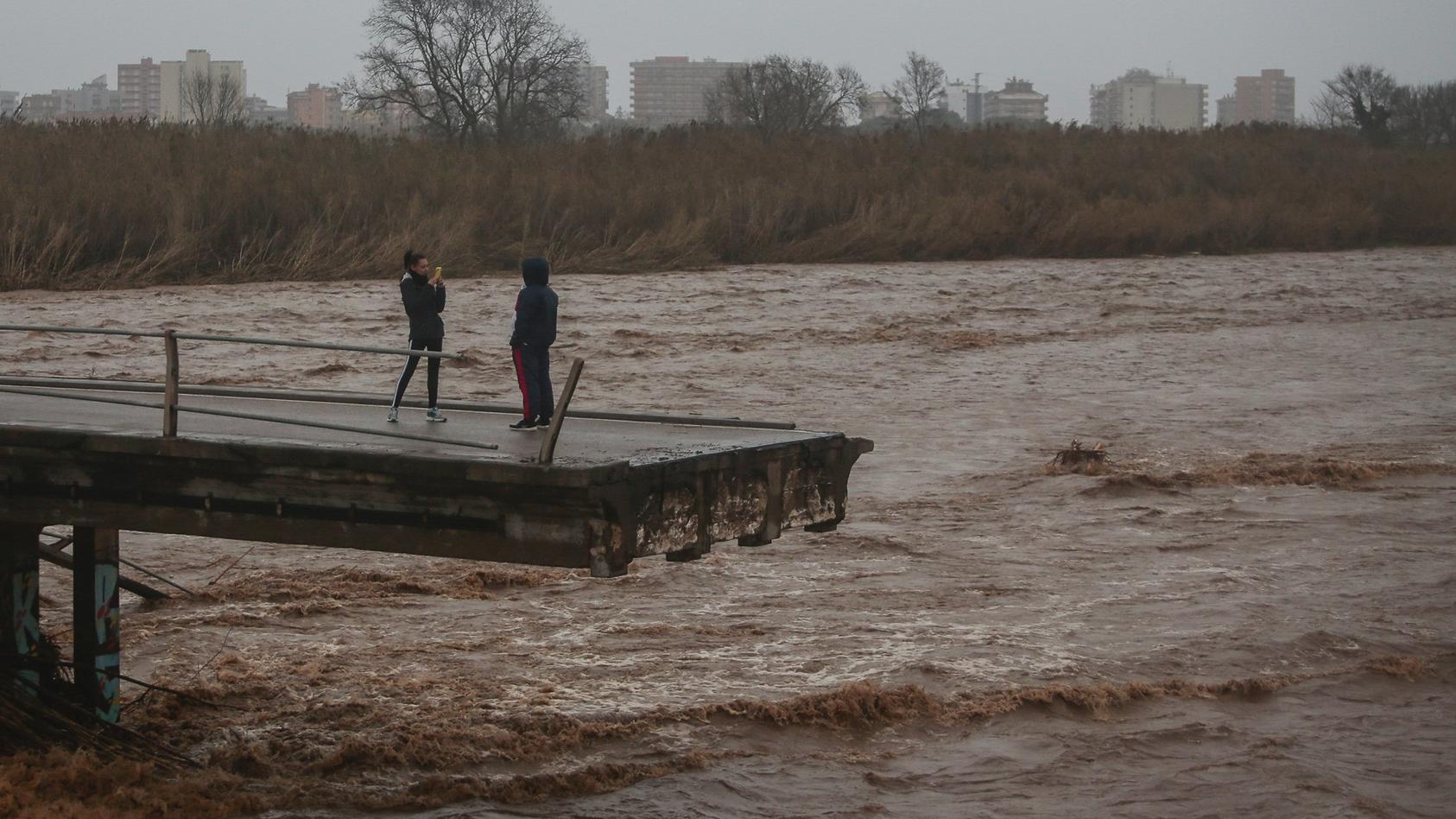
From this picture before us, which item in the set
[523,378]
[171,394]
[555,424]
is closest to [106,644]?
[171,394]

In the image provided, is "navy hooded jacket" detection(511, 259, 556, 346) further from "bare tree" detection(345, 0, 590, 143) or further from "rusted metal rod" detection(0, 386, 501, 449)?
"bare tree" detection(345, 0, 590, 143)

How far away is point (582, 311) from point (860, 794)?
786 inches

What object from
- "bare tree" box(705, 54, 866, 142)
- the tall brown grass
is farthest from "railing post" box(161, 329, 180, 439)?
"bare tree" box(705, 54, 866, 142)

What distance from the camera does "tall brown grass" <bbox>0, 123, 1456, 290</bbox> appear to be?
2947 centimetres

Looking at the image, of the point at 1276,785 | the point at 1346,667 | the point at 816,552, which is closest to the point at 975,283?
the point at 816,552

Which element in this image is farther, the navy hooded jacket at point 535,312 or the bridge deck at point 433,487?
the navy hooded jacket at point 535,312

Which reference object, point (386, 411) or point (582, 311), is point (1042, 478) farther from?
point (582, 311)

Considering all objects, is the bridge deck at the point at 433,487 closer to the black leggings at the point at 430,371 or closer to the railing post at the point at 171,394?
the railing post at the point at 171,394

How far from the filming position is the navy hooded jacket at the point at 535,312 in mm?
8898

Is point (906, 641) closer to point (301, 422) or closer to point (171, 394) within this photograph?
point (301, 422)

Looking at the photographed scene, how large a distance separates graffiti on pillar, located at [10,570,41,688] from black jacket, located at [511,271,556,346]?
2751 mm

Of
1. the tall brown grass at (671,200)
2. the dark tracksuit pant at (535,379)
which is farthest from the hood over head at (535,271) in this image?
the tall brown grass at (671,200)

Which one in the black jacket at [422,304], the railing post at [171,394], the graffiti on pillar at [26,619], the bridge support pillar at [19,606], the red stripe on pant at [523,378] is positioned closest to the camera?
the railing post at [171,394]

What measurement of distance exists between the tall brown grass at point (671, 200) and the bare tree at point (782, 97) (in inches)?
533
